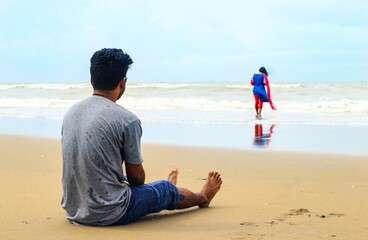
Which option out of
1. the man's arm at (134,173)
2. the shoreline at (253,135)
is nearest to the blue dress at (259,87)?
the shoreline at (253,135)

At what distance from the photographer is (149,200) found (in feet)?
12.9

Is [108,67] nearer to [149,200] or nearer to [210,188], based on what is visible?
[149,200]

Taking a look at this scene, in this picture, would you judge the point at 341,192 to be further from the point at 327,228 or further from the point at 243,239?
the point at 243,239

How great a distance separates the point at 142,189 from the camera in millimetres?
3900

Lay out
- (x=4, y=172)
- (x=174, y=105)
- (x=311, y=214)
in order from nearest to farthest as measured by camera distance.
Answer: (x=311, y=214), (x=4, y=172), (x=174, y=105)

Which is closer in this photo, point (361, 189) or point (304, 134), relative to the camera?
point (361, 189)

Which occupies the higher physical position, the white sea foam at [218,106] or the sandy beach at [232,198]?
the white sea foam at [218,106]

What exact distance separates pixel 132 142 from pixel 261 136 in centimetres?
719

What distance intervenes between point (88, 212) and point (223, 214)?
1.02 metres

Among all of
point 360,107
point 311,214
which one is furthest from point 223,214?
point 360,107

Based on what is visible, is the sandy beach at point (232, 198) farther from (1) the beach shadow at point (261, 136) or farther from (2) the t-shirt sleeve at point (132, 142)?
(1) the beach shadow at point (261, 136)

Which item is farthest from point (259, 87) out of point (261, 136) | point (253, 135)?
point (261, 136)

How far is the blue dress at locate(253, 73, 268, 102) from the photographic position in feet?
56.6

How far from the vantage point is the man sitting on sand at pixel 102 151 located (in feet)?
Result: 12.0
